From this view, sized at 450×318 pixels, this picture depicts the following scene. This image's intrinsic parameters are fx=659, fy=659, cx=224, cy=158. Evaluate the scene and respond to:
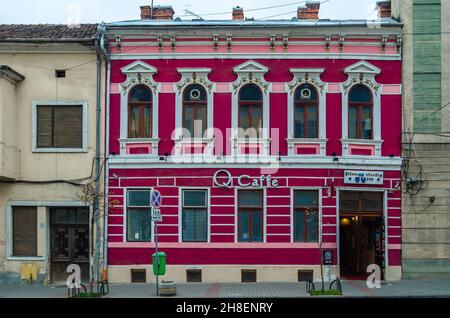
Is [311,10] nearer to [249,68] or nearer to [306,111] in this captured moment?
[249,68]

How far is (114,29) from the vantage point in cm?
2284

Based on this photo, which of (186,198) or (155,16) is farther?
(155,16)

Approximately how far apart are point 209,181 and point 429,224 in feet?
25.0

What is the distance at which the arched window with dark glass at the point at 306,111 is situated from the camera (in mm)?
22672

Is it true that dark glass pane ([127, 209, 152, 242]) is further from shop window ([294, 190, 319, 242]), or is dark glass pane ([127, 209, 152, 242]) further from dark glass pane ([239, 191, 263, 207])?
shop window ([294, 190, 319, 242])

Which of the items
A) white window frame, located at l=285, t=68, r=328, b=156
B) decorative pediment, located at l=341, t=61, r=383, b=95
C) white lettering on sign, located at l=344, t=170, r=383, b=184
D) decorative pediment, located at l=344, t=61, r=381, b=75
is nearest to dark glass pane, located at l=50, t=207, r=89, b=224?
white window frame, located at l=285, t=68, r=328, b=156

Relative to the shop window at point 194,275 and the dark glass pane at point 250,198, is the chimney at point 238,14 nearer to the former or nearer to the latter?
the dark glass pane at point 250,198

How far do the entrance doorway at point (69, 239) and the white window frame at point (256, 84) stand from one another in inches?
228

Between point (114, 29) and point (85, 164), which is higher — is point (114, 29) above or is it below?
above

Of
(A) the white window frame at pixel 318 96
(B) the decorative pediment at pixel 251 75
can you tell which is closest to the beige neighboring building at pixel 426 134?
(A) the white window frame at pixel 318 96

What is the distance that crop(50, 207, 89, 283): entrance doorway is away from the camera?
2267 cm

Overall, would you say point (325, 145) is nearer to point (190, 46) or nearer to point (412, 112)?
point (412, 112)
